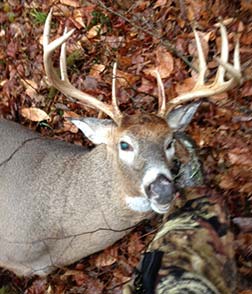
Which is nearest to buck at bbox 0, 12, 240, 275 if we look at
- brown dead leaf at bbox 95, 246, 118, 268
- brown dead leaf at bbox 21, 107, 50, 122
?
brown dead leaf at bbox 95, 246, 118, 268

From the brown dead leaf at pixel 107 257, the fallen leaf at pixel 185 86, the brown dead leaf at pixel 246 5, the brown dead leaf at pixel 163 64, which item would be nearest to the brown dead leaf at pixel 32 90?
the brown dead leaf at pixel 163 64

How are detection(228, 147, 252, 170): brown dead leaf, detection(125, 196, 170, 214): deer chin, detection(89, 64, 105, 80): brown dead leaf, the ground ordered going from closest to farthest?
1. detection(125, 196, 170, 214): deer chin
2. detection(228, 147, 252, 170): brown dead leaf
3. the ground
4. detection(89, 64, 105, 80): brown dead leaf

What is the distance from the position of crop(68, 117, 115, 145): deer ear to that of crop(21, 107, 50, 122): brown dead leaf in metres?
1.77

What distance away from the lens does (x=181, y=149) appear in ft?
17.5

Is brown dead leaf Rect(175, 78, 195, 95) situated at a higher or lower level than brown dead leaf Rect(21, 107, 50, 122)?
higher

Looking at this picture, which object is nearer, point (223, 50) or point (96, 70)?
point (223, 50)

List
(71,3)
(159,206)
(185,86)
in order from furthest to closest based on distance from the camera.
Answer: (71,3) < (185,86) < (159,206)

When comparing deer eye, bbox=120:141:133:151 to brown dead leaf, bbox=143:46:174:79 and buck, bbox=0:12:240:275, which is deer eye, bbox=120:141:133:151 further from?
brown dead leaf, bbox=143:46:174:79

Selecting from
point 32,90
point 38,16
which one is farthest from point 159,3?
point 32,90

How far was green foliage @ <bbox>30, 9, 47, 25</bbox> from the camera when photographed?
732cm

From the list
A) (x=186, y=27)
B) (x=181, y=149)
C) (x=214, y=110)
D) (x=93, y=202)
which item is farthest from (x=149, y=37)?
(x=93, y=202)

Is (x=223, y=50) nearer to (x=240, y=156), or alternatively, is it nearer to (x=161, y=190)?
(x=161, y=190)

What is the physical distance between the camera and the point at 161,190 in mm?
4434

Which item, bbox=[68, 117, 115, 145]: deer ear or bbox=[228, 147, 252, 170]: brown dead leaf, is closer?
bbox=[68, 117, 115, 145]: deer ear
